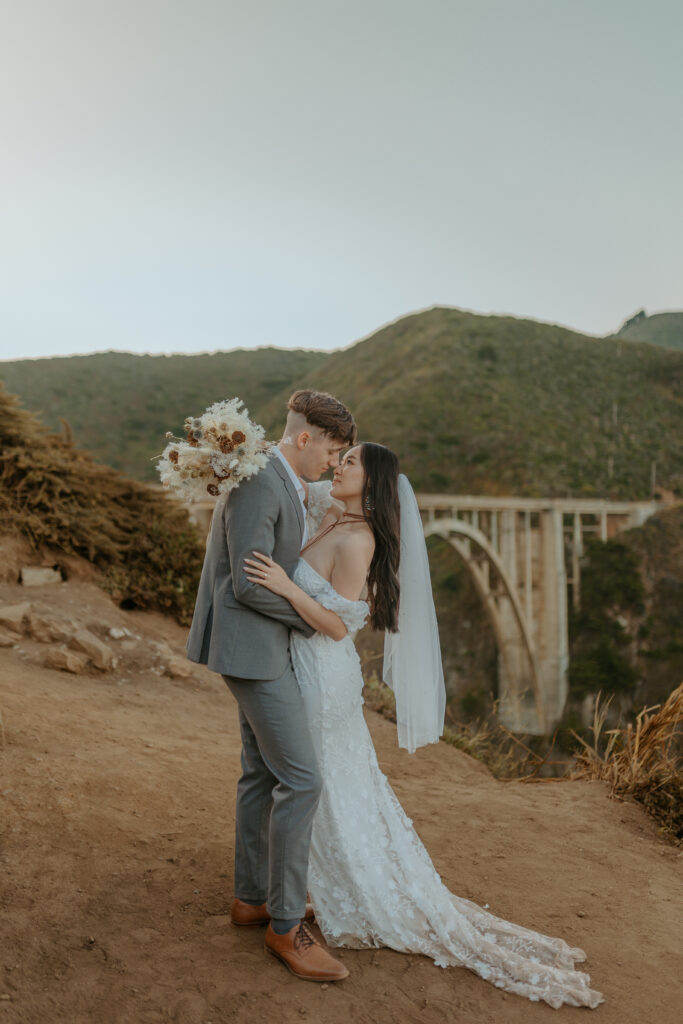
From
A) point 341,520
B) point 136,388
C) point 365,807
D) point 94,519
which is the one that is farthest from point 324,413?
point 136,388

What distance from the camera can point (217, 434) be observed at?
2537mm

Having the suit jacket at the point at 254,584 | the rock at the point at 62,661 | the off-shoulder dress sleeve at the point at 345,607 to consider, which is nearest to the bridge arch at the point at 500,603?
the rock at the point at 62,661

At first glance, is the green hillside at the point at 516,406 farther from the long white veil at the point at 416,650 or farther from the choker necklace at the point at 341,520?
the choker necklace at the point at 341,520

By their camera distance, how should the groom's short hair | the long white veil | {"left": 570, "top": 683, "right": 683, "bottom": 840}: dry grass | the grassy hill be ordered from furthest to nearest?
the grassy hill < {"left": 570, "top": 683, "right": 683, "bottom": 840}: dry grass < the long white veil < the groom's short hair

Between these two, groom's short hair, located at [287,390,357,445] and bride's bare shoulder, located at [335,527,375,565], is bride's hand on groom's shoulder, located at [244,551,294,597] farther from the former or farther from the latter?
groom's short hair, located at [287,390,357,445]

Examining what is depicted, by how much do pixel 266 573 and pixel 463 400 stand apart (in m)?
50.3

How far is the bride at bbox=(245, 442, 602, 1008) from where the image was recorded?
277cm

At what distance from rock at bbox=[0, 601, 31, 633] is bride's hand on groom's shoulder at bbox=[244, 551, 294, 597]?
4799mm

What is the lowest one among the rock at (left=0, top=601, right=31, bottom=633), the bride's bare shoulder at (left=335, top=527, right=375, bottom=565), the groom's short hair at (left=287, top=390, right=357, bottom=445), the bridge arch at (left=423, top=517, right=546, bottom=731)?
the bridge arch at (left=423, top=517, right=546, bottom=731)

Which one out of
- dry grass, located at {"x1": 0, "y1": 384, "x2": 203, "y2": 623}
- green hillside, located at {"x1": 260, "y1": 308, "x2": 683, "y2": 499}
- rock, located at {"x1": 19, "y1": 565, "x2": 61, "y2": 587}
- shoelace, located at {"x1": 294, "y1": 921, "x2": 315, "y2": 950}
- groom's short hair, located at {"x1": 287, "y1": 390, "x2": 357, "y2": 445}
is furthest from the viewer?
green hillside, located at {"x1": 260, "y1": 308, "x2": 683, "y2": 499}

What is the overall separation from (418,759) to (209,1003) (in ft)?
14.5

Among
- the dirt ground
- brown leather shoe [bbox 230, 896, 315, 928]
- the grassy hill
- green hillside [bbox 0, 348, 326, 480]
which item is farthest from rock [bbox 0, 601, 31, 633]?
green hillside [bbox 0, 348, 326, 480]

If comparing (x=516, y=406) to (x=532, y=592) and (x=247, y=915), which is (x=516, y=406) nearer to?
(x=532, y=592)

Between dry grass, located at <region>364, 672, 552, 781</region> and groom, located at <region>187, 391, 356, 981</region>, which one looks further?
dry grass, located at <region>364, 672, 552, 781</region>
